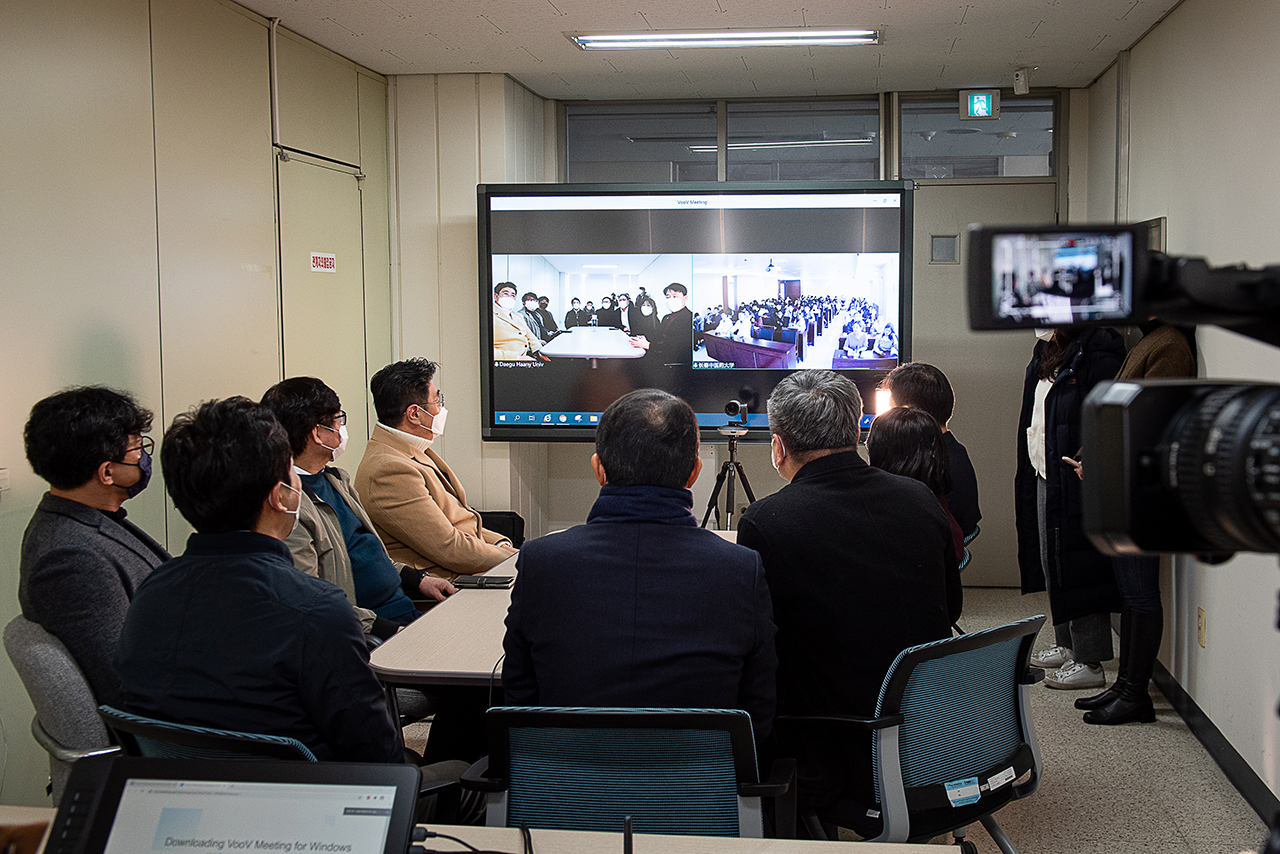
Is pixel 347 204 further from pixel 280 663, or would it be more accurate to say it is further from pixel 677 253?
pixel 280 663

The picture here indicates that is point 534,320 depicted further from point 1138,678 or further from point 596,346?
point 1138,678

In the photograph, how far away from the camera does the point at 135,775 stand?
3.82 ft

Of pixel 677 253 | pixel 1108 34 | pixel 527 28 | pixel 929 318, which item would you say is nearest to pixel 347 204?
pixel 527 28

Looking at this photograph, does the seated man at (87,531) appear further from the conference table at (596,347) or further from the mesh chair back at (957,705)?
the conference table at (596,347)

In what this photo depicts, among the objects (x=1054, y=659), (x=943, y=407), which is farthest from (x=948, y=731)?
(x=1054, y=659)

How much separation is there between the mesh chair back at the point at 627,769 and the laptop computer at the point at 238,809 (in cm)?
47

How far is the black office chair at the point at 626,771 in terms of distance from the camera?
1547 mm

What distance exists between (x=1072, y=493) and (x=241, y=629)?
3.26 metres

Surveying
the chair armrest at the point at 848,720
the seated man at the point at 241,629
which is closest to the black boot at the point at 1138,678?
the chair armrest at the point at 848,720

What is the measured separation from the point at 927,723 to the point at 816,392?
0.74 metres

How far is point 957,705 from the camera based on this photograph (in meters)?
1.95

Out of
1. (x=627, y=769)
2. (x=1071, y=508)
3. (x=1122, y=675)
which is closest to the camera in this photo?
(x=627, y=769)

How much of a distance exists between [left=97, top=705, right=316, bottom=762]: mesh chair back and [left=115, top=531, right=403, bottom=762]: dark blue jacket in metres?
0.05

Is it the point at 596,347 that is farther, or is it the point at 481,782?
the point at 596,347
